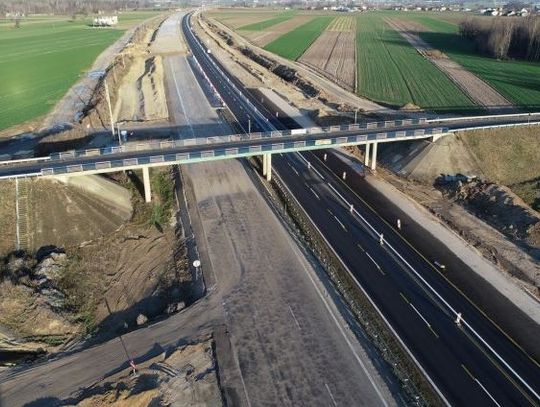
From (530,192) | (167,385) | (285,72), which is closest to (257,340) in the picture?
(167,385)

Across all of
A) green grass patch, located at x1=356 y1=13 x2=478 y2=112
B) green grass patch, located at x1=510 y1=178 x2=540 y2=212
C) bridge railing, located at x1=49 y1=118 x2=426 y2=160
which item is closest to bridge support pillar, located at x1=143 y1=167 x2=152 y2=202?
bridge railing, located at x1=49 y1=118 x2=426 y2=160

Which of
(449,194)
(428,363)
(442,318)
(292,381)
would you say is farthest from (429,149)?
(292,381)

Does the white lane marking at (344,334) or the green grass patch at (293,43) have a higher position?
the green grass patch at (293,43)

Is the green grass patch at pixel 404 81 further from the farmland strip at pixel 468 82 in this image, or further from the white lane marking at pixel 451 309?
the white lane marking at pixel 451 309

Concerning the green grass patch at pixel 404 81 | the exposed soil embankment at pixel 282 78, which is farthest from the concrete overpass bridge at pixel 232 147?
the green grass patch at pixel 404 81

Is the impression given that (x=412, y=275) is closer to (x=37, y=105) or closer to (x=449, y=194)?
(x=449, y=194)

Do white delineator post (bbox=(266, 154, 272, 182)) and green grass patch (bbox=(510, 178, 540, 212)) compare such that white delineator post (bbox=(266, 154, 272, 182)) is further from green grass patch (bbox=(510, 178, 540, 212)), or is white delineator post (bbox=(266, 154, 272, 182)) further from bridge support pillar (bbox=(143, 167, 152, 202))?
green grass patch (bbox=(510, 178, 540, 212))

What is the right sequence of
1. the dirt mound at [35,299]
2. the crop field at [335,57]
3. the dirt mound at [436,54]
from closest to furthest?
the dirt mound at [35,299] → the crop field at [335,57] → the dirt mound at [436,54]
